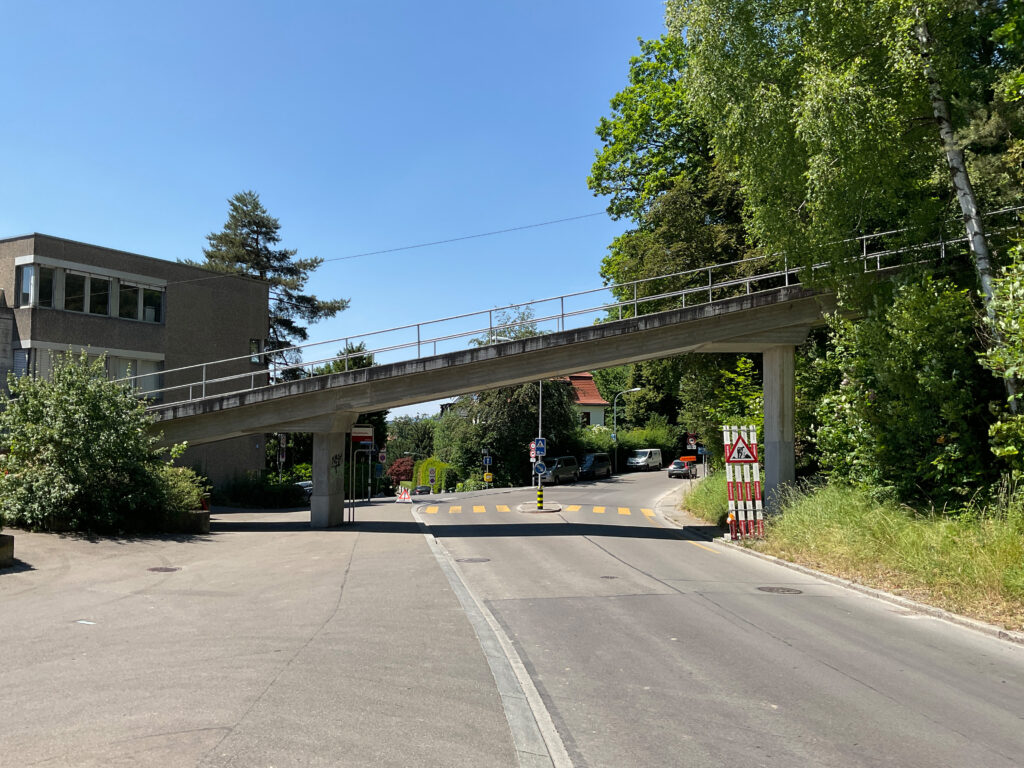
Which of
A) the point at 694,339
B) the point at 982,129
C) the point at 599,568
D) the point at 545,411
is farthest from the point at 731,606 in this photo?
the point at 545,411

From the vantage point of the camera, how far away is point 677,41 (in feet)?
61.3

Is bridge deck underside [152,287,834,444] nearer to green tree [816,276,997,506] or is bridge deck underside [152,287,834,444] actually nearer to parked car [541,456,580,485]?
green tree [816,276,997,506]

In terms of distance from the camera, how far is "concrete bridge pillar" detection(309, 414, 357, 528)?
25.1 metres

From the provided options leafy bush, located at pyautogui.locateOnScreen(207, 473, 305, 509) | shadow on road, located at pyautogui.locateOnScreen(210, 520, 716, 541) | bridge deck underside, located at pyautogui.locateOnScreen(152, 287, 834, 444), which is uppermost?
bridge deck underside, located at pyautogui.locateOnScreen(152, 287, 834, 444)

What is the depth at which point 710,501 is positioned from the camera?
27.3 metres

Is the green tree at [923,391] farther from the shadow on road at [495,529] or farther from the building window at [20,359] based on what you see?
the building window at [20,359]

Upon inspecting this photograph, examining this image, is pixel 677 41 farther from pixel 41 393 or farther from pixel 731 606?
pixel 41 393

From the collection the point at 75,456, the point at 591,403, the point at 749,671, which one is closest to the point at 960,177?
the point at 749,671

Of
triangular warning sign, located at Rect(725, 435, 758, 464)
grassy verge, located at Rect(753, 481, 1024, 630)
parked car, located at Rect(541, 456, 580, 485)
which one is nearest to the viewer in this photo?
grassy verge, located at Rect(753, 481, 1024, 630)

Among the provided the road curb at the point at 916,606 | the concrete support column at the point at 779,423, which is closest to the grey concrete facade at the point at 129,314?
the concrete support column at the point at 779,423

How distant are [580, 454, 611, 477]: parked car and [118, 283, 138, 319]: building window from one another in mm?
33296

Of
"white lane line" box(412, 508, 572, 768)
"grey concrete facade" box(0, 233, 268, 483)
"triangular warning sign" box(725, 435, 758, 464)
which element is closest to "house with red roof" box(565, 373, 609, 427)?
"grey concrete facade" box(0, 233, 268, 483)

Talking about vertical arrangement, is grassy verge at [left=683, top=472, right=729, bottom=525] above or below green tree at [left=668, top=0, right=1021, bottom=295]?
below

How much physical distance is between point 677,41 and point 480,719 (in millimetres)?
16934
